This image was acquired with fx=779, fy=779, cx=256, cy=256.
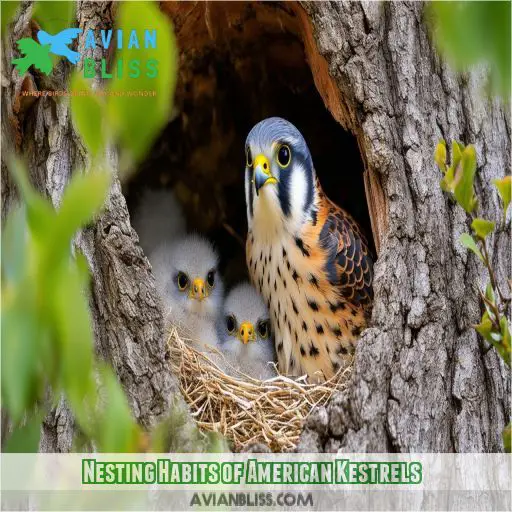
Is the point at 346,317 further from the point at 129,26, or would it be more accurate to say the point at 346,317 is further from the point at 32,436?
the point at 129,26

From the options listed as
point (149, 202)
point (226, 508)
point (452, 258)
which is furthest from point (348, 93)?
point (149, 202)

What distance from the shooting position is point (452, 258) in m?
2.80

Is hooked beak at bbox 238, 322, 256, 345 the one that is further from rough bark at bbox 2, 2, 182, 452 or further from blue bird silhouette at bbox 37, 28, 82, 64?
blue bird silhouette at bbox 37, 28, 82, 64

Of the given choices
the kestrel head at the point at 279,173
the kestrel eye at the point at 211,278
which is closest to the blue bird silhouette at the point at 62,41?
the kestrel head at the point at 279,173

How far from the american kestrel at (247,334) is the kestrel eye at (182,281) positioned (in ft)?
0.71

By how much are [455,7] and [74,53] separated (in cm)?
202

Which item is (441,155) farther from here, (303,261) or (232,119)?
(232,119)

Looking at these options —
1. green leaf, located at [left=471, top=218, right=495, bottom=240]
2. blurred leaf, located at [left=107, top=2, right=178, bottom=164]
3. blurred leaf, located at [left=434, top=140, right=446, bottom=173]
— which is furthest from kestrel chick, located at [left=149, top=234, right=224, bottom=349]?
blurred leaf, located at [left=107, top=2, right=178, bottom=164]

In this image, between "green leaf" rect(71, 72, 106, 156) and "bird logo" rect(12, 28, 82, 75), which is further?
"bird logo" rect(12, 28, 82, 75)

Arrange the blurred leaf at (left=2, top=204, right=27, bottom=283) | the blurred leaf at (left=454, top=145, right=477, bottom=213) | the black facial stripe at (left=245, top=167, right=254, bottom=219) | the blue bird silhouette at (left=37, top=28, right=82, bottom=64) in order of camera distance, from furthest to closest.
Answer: the black facial stripe at (left=245, top=167, right=254, bottom=219), the blue bird silhouette at (left=37, top=28, right=82, bottom=64), the blurred leaf at (left=454, top=145, right=477, bottom=213), the blurred leaf at (left=2, top=204, right=27, bottom=283)

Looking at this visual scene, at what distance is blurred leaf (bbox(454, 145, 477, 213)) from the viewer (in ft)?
6.47

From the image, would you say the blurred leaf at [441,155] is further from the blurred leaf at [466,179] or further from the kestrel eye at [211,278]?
the kestrel eye at [211,278]

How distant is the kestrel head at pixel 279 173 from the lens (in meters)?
3.18

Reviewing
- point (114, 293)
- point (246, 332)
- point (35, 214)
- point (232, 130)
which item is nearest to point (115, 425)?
point (35, 214)
